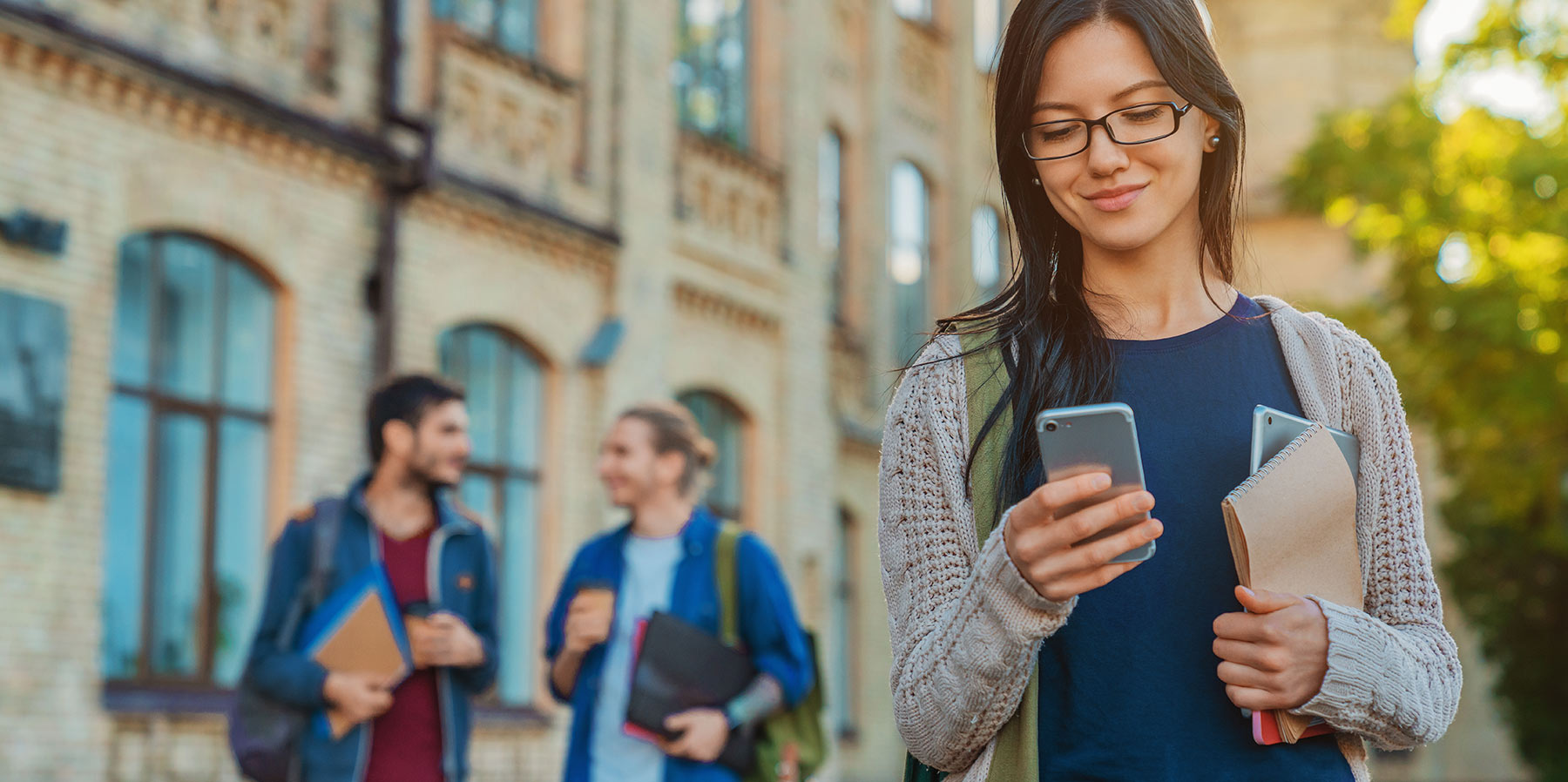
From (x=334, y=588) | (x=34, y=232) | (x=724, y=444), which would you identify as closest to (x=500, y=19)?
(x=724, y=444)

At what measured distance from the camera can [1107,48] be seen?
2318 mm

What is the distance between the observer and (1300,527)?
2.21 metres

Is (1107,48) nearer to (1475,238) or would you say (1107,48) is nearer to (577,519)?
(577,519)

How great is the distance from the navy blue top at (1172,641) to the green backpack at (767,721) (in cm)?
456

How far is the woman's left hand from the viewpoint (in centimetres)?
216

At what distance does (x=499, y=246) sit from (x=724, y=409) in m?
4.34

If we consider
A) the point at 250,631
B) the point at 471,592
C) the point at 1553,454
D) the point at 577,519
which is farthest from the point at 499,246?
the point at 1553,454

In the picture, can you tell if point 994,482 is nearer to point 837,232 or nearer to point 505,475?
point 505,475

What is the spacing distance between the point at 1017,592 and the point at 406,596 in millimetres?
4815

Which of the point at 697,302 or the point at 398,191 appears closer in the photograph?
the point at 398,191

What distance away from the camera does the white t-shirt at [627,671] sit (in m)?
6.54

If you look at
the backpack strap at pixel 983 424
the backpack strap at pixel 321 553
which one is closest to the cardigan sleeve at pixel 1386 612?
the backpack strap at pixel 983 424

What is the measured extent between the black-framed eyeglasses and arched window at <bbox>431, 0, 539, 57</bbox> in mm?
12616

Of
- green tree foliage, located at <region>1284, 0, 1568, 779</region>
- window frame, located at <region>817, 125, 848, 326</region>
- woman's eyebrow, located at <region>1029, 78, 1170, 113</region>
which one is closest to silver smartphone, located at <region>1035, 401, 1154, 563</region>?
woman's eyebrow, located at <region>1029, 78, 1170, 113</region>
